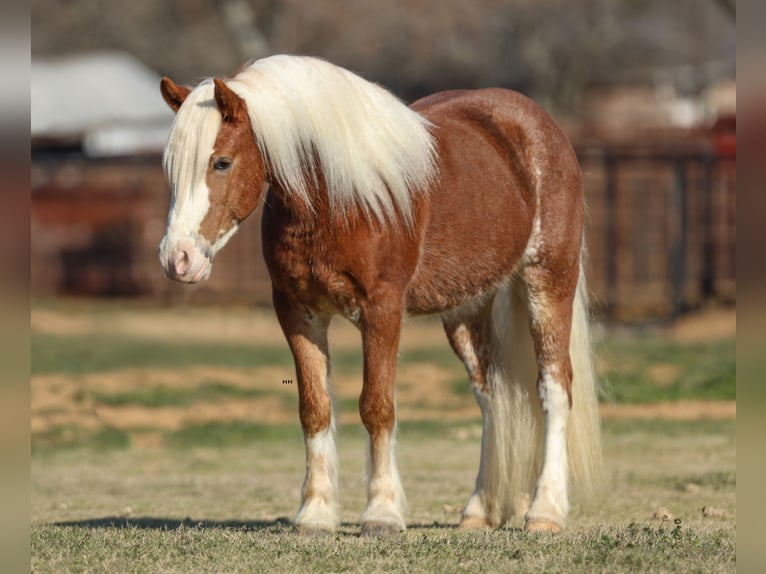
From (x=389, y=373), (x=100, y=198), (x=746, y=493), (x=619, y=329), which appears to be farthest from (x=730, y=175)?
(x=746, y=493)

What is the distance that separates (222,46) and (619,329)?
27.2 metres

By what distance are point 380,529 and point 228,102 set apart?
6.76 ft

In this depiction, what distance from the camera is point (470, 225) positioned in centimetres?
695

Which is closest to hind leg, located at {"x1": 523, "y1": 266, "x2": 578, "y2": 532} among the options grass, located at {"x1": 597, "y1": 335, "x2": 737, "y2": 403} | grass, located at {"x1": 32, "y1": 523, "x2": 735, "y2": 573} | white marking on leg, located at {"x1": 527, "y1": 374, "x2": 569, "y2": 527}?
white marking on leg, located at {"x1": 527, "y1": 374, "x2": 569, "y2": 527}

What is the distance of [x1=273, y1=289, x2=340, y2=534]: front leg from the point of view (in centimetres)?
655

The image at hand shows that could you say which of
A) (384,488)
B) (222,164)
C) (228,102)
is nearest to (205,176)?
(222,164)

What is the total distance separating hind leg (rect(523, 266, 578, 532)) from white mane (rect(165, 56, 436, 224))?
1.19m

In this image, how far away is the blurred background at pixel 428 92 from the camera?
24766mm

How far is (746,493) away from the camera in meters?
4.48

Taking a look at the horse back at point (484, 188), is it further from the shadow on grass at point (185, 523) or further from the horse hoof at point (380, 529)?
the shadow on grass at point (185, 523)

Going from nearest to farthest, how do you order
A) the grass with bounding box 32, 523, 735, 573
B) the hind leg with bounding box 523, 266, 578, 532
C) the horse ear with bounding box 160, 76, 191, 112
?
1. the grass with bounding box 32, 523, 735, 573
2. the horse ear with bounding box 160, 76, 191, 112
3. the hind leg with bounding box 523, 266, 578, 532

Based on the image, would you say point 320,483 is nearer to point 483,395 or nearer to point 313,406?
point 313,406

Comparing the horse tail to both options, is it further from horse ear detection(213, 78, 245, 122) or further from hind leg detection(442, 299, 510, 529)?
horse ear detection(213, 78, 245, 122)

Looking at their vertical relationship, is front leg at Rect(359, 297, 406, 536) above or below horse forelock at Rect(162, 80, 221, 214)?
below
